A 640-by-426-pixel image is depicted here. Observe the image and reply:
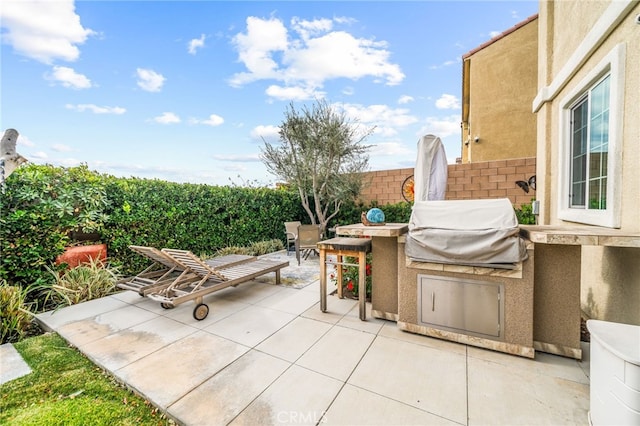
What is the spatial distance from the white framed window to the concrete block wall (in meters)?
3.33

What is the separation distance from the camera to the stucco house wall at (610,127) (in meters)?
2.51

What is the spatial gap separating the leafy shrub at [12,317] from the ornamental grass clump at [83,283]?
1.90 feet

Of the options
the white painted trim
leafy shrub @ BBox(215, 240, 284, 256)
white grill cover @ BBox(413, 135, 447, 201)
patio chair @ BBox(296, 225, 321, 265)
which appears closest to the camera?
the white painted trim

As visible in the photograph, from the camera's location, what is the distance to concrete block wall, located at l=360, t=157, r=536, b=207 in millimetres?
7070

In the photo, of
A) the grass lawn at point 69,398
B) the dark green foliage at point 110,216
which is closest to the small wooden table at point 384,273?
the grass lawn at point 69,398

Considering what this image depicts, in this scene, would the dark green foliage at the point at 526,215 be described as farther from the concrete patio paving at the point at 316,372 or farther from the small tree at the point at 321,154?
the concrete patio paving at the point at 316,372

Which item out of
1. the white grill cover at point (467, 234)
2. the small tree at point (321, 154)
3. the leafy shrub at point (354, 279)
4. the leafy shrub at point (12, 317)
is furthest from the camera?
the small tree at point (321, 154)

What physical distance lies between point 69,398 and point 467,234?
3799mm

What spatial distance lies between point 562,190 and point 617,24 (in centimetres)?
227

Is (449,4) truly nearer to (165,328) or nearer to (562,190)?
(562,190)

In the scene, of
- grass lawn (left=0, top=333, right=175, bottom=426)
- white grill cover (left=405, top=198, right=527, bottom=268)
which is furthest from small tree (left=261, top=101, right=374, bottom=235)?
grass lawn (left=0, top=333, right=175, bottom=426)

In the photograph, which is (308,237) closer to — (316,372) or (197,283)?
(197,283)

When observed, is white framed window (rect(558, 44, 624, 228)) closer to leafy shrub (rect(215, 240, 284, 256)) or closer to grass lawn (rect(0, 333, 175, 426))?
grass lawn (rect(0, 333, 175, 426))

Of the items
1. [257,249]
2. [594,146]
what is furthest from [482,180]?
[257,249]
